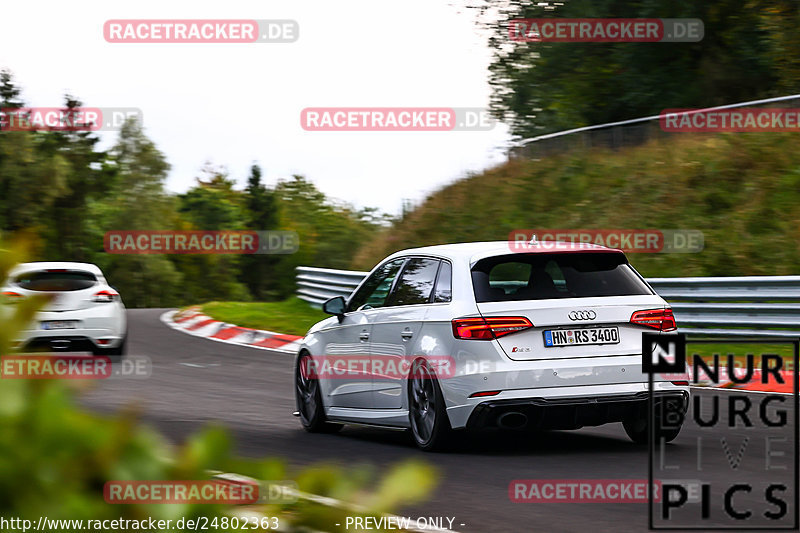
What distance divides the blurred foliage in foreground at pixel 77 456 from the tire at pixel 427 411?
654cm

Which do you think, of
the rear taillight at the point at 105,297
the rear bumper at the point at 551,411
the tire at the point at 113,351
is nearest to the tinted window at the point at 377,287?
the rear bumper at the point at 551,411

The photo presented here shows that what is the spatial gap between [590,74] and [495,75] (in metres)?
5.07

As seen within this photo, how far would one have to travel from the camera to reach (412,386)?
861 cm

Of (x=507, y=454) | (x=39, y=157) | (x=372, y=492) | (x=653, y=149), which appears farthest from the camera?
(x=39, y=157)

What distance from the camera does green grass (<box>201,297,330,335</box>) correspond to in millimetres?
21630

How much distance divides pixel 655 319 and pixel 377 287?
2.41 metres

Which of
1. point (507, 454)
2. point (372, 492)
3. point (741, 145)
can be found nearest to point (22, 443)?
point (372, 492)

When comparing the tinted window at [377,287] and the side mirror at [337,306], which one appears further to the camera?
the side mirror at [337,306]

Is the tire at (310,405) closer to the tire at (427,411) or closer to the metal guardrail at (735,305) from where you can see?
the tire at (427,411)

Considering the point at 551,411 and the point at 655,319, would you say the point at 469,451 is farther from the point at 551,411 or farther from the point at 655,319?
the point at 655,319

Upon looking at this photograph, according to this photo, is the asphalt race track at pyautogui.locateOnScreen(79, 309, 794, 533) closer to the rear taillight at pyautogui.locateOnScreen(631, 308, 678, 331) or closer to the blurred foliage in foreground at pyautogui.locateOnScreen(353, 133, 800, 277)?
the rear taillight at pyautogui.locateOnScreen(631, 308, 678, 331)

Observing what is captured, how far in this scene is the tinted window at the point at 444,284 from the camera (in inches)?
334

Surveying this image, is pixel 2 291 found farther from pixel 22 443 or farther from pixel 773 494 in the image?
pixel 773 494

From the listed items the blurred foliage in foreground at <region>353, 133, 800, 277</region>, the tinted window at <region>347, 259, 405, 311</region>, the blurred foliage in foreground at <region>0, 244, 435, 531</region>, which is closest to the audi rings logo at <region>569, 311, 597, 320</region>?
the tinted window at <region>347, 259, 405, 311</region>
